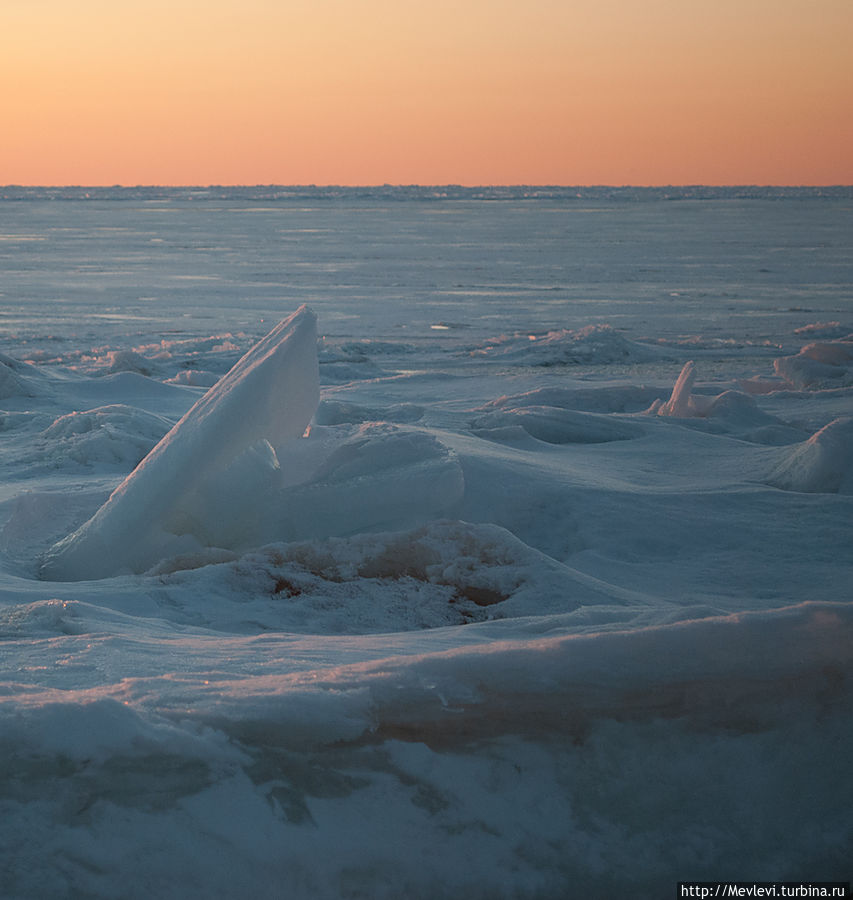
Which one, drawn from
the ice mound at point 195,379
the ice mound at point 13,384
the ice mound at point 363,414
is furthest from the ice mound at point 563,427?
the ice mound at point 13,384

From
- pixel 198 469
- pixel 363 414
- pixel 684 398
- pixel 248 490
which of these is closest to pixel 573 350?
pixel 684 398

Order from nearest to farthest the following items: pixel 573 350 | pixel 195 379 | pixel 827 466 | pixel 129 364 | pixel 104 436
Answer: pixel 827 466
pixel 104 436
pixel 195 379
pixel 129 364
pixel 573 350

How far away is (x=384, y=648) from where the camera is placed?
7.87 ft

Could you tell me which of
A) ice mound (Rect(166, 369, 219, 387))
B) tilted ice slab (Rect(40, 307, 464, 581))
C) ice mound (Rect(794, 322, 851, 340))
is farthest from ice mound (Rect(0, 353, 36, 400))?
ice mound (Rect(794, 322, 851, 340))

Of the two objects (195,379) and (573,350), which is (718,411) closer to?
(573,350)

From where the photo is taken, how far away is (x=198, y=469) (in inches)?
139

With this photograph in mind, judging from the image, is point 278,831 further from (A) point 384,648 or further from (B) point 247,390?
(B) point 247,390

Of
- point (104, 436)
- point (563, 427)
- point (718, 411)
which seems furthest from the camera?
point (718, 411)

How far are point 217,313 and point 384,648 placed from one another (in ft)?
52.1

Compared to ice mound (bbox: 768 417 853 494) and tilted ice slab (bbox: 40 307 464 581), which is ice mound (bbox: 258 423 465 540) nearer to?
tilted ice slab (bbox: 40 307 464 581)

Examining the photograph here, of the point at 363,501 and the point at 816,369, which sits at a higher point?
the point at 816,369

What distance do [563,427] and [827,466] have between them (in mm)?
2038

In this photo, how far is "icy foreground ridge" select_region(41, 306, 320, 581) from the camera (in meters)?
3.53

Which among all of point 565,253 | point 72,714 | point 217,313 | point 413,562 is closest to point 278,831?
point 72,714
